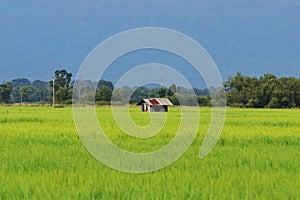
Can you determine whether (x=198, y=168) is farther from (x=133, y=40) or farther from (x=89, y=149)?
(x=133, y=40)

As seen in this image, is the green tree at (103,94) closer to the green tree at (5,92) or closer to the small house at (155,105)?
the small house at (155,105)

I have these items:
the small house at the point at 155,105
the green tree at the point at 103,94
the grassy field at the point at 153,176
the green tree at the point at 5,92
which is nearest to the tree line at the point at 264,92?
the green tree at the point at 103,94

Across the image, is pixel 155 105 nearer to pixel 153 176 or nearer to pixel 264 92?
pixel 264 92

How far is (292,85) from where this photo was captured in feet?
177

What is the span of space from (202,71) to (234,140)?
2.13m

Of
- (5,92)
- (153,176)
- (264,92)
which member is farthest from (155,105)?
(5,92)

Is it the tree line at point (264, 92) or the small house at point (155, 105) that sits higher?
the tree line at point (264, 92)

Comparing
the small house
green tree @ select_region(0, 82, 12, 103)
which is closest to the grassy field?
the small house

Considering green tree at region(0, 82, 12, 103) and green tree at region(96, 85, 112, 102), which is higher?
green tree at region(0, 82, 12, 103)

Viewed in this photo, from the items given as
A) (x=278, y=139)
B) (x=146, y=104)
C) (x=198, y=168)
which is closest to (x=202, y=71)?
(x=198, y=168)

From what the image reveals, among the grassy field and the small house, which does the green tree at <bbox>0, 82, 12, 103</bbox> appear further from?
the grassy field

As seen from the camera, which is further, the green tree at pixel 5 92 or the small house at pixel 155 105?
the green tree at pixel 5 92

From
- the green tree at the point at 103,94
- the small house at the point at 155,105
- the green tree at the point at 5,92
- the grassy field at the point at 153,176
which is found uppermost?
the green tree at the point at 5,92

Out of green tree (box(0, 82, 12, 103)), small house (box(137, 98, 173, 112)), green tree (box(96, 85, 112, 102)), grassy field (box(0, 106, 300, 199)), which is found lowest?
grassy field (box(0, 106, 300, 199))
